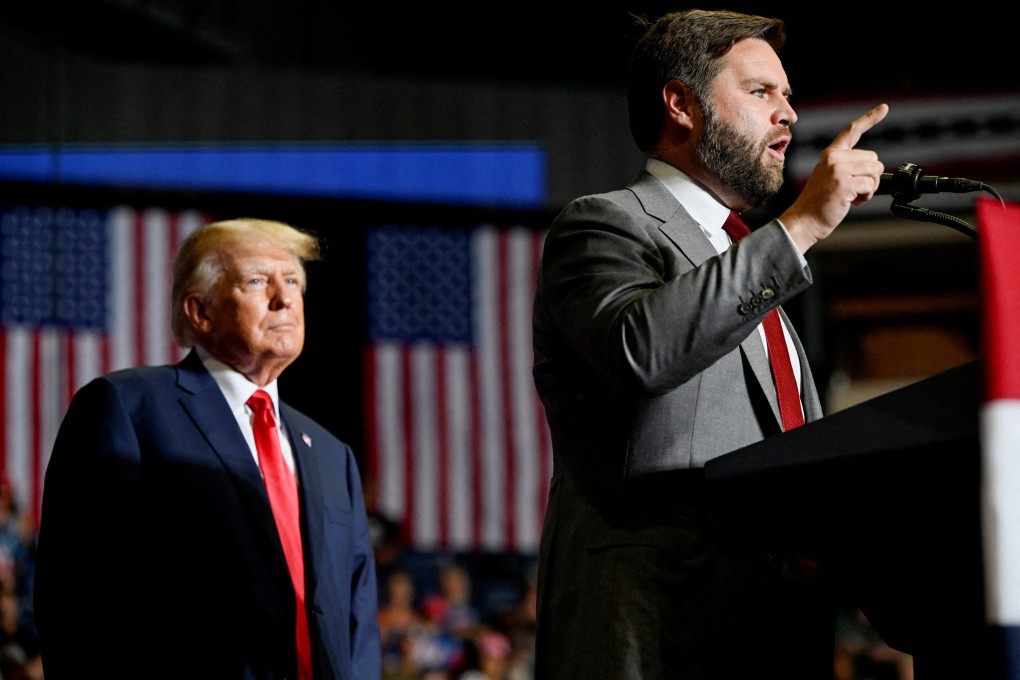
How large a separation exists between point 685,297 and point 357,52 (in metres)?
6.06

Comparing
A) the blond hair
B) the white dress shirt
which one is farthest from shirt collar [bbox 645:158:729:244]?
the blond hair

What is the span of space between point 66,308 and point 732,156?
14.5 feet

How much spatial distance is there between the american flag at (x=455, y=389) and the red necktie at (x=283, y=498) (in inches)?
143

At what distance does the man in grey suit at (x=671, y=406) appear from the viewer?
1285mm

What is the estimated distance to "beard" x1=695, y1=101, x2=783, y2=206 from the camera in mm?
1520

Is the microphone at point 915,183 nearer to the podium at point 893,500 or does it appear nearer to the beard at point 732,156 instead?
the beard at point 732,156

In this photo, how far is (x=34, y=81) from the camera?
18.8 ft

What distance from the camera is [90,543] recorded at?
6.61 feet

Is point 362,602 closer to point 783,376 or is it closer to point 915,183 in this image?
point 783,376

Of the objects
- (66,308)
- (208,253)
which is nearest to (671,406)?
(208,253)

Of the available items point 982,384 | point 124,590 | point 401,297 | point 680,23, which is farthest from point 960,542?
point 401,297

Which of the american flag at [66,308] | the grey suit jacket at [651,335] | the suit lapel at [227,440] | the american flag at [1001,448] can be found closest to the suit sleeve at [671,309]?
the grey suit jacket at [651,335]

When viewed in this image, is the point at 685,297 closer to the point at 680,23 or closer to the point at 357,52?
the point at 680,23

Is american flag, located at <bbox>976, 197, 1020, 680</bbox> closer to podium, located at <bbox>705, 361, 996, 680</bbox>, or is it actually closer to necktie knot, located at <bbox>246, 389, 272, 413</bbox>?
podium, located at <bbox>705, 361, 996, 680</bbox>
